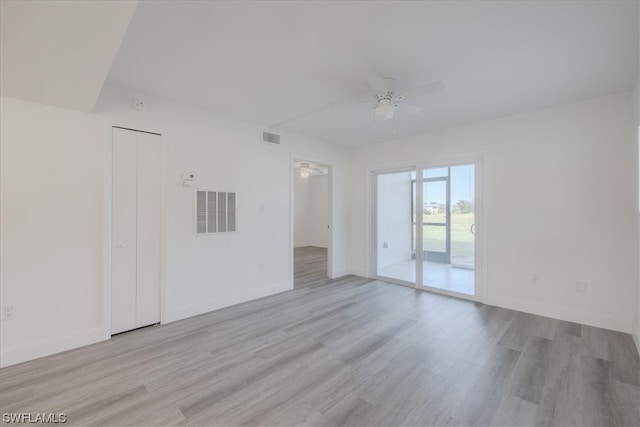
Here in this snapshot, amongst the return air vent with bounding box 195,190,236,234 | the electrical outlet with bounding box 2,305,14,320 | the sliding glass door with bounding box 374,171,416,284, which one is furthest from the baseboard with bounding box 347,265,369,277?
the electrical outlet with bounding box 2,305,14,320

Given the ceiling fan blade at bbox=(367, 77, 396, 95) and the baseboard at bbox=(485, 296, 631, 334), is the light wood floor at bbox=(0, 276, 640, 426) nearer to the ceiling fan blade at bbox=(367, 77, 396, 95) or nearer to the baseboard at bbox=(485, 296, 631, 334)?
the baseboard at bbox=(485, 296, 631, 334)

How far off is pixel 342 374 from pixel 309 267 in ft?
13.8

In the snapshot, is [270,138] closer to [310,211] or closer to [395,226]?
[395,226]

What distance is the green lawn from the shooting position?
13.9 feet

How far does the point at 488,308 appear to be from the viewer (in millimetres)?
3742

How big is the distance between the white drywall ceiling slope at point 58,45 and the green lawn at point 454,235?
4510 millimetres

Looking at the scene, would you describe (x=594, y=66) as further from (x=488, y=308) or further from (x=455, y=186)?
(x=488, y=308)

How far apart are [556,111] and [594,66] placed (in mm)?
1045

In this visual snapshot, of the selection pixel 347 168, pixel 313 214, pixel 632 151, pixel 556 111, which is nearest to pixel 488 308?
pixel 632 151

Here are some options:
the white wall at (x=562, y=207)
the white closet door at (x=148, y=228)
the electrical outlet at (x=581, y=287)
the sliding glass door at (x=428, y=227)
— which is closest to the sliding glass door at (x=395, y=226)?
the sliding glass door at (x=428, y=227)

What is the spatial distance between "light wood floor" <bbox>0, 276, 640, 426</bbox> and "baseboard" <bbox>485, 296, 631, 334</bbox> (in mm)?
149

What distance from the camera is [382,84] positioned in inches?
99.5

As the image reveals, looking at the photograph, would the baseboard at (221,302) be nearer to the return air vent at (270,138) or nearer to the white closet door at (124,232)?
the white closet door at (124,232)

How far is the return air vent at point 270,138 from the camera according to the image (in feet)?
13.8
